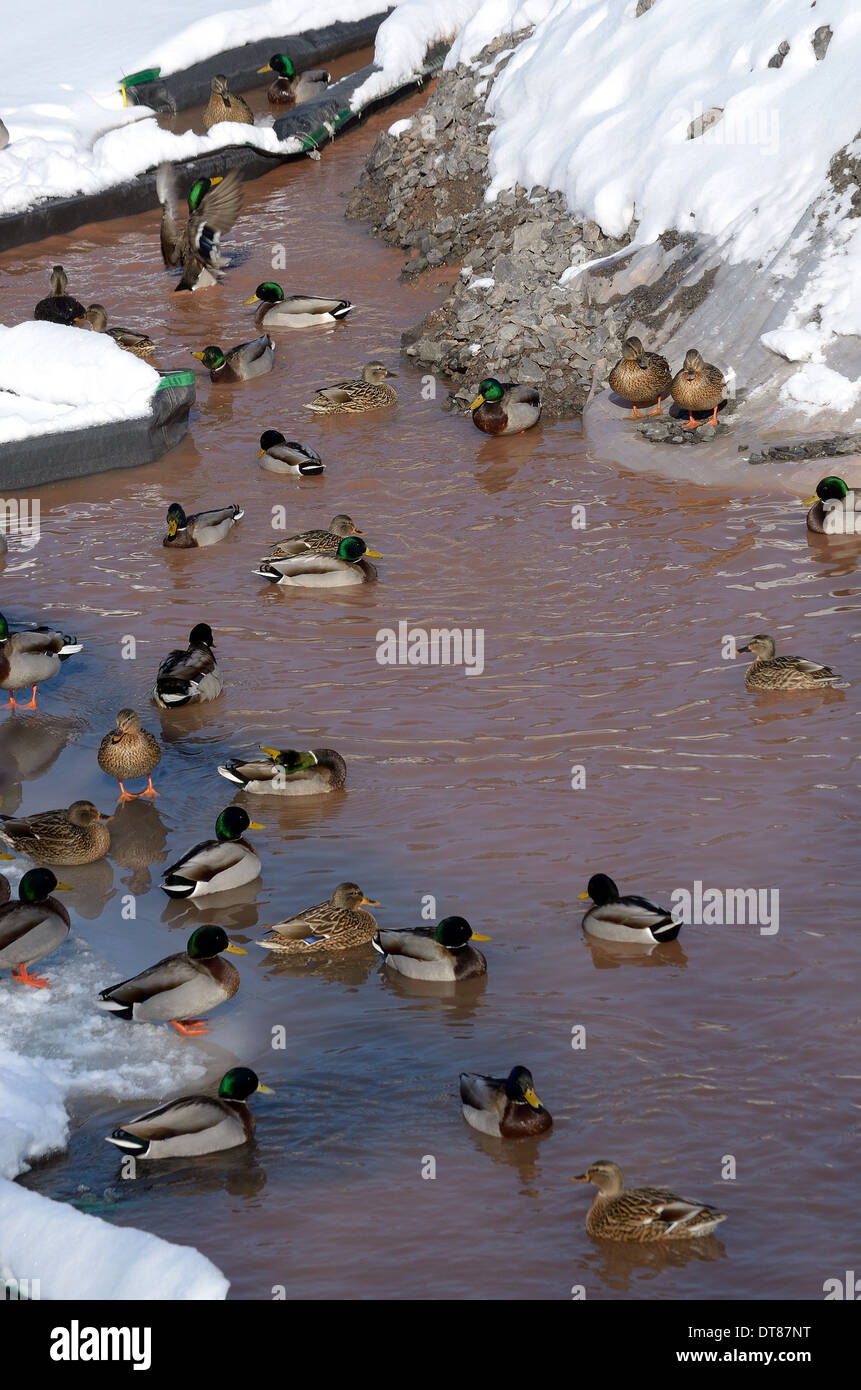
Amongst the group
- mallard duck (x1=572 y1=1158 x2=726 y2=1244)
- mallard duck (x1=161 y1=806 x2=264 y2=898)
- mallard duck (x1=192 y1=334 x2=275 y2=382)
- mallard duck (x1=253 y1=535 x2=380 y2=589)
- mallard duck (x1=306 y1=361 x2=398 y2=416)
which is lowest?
mallard duck (x1=572 y1=1158 x2=726 y2=1244)

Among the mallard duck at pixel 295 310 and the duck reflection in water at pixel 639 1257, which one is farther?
the mallard duck at pixel 295 310

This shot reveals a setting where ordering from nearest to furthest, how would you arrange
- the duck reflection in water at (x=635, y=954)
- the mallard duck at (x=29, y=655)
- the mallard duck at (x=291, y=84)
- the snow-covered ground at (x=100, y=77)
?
the duck reflection in water at (x=635, y=954) → the mallard duck at (x=29, y=655) → the snow-covered ground at (x=100, y=77) → the mallard duck at (x=291, y=84)

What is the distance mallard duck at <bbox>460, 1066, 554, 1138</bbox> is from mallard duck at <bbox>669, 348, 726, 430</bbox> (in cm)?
916

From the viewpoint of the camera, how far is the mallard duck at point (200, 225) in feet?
72.4

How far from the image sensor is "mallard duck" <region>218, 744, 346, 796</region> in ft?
37.4

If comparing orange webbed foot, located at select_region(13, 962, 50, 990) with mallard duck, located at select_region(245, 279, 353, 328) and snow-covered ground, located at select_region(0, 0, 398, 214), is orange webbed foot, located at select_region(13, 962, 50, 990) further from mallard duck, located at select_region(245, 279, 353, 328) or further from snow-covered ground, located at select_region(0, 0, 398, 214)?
snow-covered ground, located at select_region(0, 0, 398, 214)

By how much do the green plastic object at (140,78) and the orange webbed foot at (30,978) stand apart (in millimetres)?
20892

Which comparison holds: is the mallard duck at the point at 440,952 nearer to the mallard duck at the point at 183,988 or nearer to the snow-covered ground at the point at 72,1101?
the mallard duck at the point at 183,988

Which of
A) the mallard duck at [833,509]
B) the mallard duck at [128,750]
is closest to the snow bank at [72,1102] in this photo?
the mallard duck at [128,750]

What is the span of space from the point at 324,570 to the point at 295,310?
6957mm

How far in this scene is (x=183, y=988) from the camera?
30.5ft

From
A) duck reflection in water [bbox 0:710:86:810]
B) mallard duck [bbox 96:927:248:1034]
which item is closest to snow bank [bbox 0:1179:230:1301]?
mallard duck [bbox 96:927:248:1034]

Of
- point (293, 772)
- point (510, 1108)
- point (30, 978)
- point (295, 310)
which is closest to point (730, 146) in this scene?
point (295, 310)

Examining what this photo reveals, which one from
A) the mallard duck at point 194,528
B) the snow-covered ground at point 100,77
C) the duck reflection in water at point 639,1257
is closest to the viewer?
the duck reflection in water at point 639,1257
